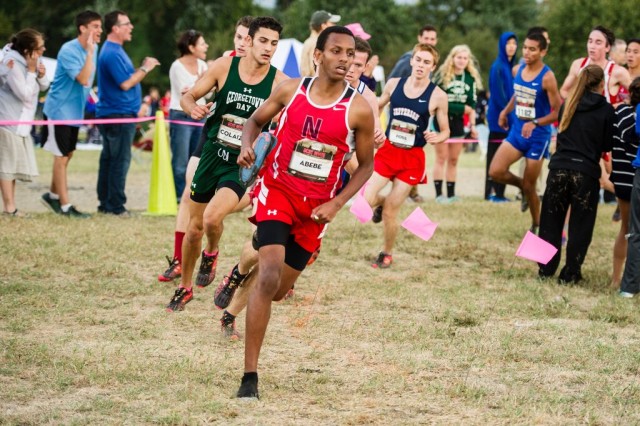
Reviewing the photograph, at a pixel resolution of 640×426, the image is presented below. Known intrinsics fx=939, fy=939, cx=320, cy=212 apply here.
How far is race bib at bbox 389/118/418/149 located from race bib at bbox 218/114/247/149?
3021 mm

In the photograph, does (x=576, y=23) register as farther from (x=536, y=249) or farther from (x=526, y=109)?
(x=536, y=249)

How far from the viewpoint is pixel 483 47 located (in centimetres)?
6116

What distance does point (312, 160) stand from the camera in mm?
5348

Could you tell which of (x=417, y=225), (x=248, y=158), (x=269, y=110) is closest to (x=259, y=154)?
(x=248, y=158)

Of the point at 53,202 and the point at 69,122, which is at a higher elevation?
the point at 69,122

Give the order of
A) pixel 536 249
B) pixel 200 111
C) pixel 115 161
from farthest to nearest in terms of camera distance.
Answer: pixel 115 161
pixel 536 249
pixel 200 111

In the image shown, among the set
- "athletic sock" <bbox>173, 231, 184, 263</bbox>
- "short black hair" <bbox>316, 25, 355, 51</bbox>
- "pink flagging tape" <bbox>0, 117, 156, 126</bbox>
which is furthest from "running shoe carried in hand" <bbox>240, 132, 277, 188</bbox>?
"pink flagging tape" <bbox>0, 117, 156, 126</bbox>

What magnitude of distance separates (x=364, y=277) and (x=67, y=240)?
331cm

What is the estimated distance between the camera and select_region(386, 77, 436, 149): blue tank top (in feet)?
32.1

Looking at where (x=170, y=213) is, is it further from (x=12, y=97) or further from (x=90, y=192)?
(x=90, y=192)

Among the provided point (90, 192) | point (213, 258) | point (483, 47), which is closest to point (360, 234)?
point (213, 258)

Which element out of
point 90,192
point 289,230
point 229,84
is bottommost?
point 90,192

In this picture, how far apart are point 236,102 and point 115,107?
5665 millimetres

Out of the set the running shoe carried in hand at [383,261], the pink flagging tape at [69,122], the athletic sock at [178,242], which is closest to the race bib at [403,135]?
the running shoe carried in hand at [383,261]
